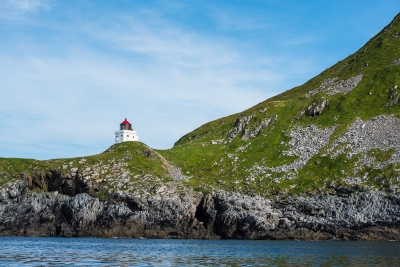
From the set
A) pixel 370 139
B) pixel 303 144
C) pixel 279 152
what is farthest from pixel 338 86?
pixel 279 152

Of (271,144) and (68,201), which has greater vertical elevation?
(271,144)

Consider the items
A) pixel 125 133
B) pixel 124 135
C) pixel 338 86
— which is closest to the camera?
pixel 338 86

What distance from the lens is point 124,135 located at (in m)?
186

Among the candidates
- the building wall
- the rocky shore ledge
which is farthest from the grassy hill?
the building wall

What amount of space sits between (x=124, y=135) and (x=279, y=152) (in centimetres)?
6806

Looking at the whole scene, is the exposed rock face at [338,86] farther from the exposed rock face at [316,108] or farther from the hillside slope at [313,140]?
the exposed rock face at [316,108]

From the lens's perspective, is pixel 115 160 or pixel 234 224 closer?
pixel 234 224

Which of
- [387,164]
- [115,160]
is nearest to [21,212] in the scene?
[115,160]

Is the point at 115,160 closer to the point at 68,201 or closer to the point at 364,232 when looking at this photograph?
the point at 68,201

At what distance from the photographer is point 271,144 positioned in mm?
146625

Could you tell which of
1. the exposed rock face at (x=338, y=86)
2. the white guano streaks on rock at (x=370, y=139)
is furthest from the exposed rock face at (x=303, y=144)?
the exposed rock face at (x=338, y=86)

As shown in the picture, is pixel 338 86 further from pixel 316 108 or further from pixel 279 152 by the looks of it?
pixel 279 152

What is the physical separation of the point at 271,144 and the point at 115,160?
47.5 m

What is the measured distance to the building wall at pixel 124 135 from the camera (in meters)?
186
